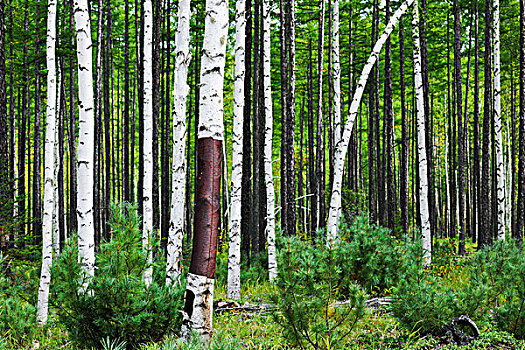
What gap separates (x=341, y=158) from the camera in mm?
8086

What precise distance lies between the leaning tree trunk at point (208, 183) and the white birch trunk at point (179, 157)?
1.70 meters

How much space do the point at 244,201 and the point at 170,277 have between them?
4.87 meters

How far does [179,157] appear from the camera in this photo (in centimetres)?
638

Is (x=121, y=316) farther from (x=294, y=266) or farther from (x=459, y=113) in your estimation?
(x=459, y=113)

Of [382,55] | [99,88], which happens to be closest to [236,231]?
[99,88]

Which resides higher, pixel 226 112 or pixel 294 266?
pixel 226 112

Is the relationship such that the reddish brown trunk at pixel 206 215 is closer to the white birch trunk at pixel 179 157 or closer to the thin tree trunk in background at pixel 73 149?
the white birch trunk at pixel 179 157

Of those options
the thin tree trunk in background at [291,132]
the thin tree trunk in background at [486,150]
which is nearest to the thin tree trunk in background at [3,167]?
the thin tree trunk in background at [291,132]

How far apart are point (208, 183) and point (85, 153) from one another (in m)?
1.89

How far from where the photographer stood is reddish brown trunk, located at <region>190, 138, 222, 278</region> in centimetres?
395

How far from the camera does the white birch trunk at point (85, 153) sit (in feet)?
16.3

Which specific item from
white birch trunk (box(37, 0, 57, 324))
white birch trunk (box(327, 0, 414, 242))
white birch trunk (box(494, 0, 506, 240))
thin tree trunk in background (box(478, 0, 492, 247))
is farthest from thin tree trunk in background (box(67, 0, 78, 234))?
white birch trunk (box(494, 0, 506, 240))

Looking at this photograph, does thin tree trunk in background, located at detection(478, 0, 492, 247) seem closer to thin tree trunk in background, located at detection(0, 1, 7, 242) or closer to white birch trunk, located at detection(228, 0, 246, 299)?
white birch trunk, located at detection(228, 0, 246, 299)

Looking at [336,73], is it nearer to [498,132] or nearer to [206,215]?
[498,132]
